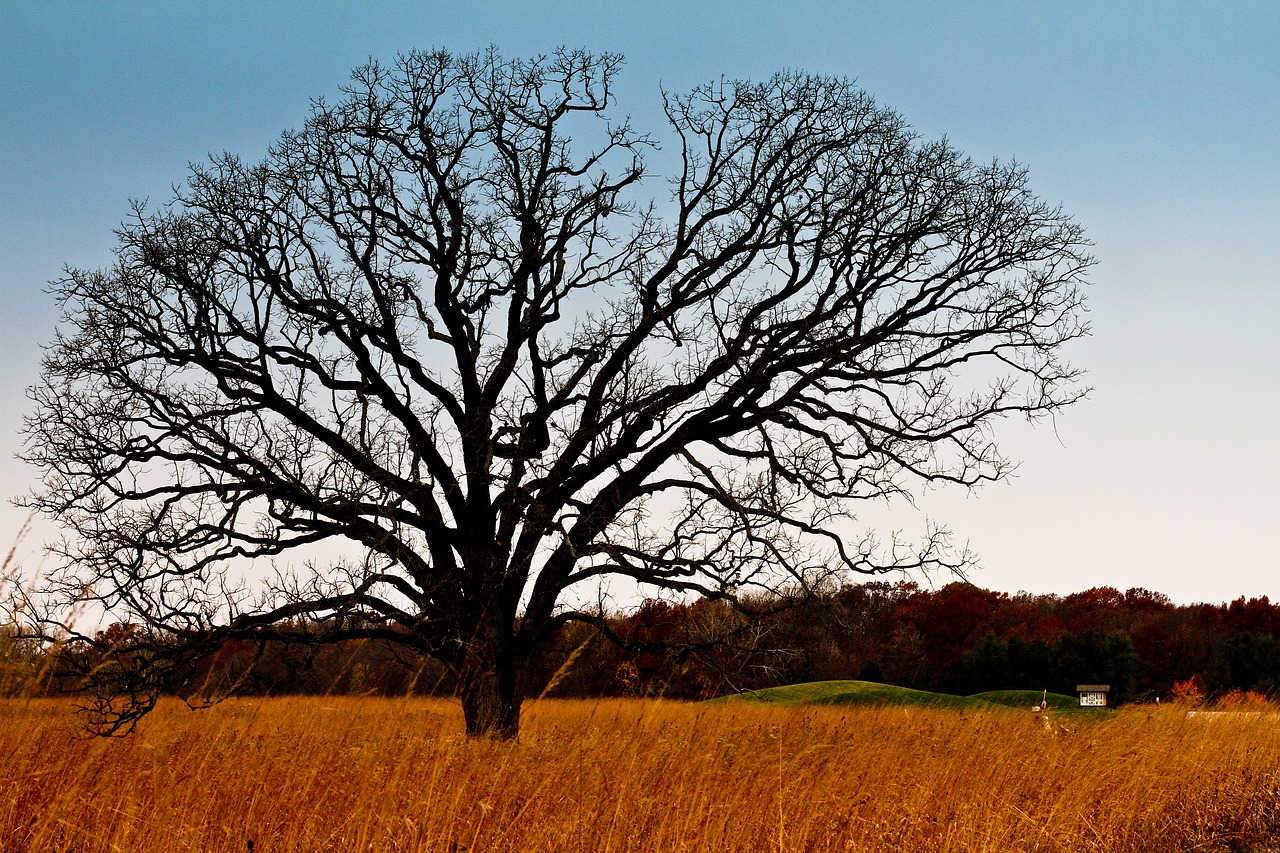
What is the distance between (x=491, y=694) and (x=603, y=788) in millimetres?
5598

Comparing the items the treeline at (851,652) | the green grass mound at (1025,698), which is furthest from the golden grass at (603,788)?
the green grass mound at (1025,698)

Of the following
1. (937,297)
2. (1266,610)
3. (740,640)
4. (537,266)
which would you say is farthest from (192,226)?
(1266,610)

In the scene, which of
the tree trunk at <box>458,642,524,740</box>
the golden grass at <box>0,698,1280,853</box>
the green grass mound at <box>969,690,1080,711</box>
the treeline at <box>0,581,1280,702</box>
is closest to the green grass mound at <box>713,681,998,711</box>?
the green grass mound at <box>969,690,1080,711</box>

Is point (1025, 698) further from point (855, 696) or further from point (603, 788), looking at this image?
point (603, 788)

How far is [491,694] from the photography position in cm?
1178

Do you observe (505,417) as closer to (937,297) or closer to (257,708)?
(257,708)

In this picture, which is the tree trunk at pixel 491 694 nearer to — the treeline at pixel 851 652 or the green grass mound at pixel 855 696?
the treeline at pixel 851 652

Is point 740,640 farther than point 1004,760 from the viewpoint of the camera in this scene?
Yes

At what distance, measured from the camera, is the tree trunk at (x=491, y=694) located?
11414mm

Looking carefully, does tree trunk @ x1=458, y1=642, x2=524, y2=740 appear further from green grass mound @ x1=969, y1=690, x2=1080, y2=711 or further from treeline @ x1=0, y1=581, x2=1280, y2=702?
green grass mound @ x1=969, y1=690, x2=1080, y2=711

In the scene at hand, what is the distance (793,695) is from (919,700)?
3.00 metres

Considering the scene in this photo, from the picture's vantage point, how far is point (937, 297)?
12.9m

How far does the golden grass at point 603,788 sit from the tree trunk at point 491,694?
2.95 feet

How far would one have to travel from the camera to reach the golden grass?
5.44 metres
